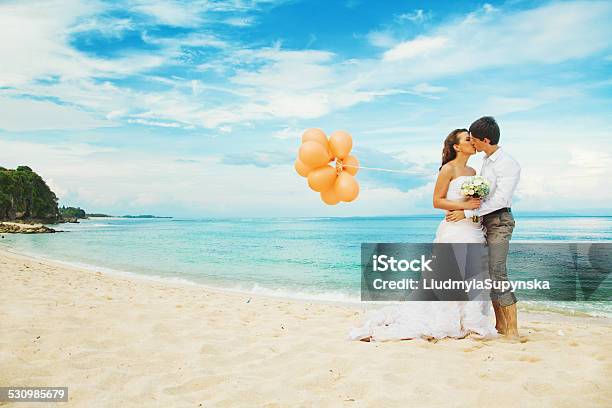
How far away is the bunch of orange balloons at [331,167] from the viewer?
5.28m

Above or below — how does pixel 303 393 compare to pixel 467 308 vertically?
below

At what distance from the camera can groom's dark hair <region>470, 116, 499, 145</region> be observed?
15.5ft

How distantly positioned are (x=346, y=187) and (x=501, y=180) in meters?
1.63

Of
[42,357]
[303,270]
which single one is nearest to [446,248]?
[42,357]

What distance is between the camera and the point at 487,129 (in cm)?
472

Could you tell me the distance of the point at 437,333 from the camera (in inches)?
192

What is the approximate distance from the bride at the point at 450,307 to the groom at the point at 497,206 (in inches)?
4.5

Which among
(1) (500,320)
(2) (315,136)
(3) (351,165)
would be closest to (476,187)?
(3) (351,165)

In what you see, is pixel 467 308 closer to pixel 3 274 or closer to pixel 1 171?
pixel 3 274

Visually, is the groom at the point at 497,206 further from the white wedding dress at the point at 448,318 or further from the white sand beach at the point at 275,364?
the white sand beach at the point at 275,364

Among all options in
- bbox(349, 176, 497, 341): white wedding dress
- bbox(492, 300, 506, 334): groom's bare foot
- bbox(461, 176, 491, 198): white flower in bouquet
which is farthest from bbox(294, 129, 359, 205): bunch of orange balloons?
bbox(492, 300, 506, 334): groom's bare foot

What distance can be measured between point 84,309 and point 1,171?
66.4 m

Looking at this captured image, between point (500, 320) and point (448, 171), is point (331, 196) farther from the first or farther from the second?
point (500, 320)

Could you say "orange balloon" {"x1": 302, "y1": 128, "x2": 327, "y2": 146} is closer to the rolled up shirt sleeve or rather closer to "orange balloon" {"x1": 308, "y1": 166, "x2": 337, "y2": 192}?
"orange balloon" {"x1": 308, "y1": 166, "x2": 337, "y2": 192}
